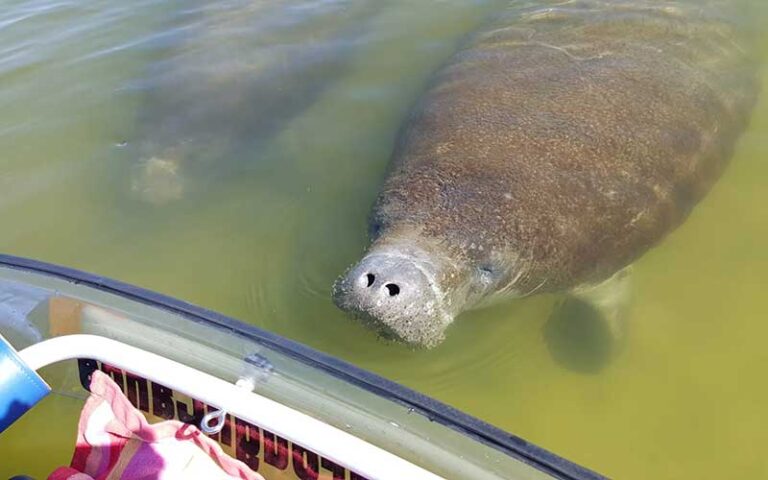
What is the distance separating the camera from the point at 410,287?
378cm

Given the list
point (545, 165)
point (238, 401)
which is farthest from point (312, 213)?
point (238, 401)

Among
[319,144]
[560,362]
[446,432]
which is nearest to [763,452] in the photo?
[560,362]

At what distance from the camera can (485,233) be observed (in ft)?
14.2

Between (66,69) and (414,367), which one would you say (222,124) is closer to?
(66,69)

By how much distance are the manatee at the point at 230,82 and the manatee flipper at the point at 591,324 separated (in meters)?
2.88

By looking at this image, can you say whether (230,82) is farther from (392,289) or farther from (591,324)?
(591,324)

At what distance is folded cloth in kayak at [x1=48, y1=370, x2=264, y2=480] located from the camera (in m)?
2.88

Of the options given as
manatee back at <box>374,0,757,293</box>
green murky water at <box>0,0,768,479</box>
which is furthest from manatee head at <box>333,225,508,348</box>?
green murky water at <box>0,0,768,479</box>

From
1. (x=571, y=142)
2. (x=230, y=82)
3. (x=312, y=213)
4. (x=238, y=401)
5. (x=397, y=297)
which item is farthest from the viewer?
(x=230, y=82)

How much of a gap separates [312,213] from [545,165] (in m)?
1.79

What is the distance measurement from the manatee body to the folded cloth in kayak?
110cm

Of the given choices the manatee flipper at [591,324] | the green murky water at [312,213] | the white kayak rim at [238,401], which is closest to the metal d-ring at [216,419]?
the white kayak rim at [238,401]

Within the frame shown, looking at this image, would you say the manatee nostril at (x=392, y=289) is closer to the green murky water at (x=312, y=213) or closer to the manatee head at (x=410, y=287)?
the manatee head at (x=410, y=287)

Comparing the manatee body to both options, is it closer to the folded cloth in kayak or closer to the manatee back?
the manatee back
